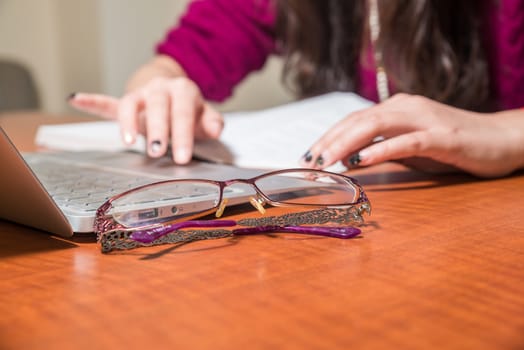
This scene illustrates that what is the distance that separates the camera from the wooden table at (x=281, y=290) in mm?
251

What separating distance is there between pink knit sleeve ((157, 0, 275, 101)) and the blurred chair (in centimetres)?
168

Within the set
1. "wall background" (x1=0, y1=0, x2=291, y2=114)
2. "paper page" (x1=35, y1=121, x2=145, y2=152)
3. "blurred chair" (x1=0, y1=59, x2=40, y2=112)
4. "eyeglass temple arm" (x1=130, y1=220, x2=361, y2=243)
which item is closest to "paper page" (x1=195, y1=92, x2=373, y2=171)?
"paper page" (x1=35, y1=121, x2=145, y2=152)

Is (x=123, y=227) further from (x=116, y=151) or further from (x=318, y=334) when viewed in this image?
(x=116, y=151)

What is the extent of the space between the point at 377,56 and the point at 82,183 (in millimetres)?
717

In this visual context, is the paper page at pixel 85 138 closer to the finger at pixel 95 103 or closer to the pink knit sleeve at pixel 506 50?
the finger at pixel 95 103

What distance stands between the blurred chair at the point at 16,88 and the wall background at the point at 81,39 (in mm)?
49

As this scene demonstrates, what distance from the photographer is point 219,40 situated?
1.30m

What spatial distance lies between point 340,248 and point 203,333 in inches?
5.9

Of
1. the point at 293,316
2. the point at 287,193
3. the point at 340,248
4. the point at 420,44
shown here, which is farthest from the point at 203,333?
the point at 420,44

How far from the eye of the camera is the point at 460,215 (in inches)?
18.6

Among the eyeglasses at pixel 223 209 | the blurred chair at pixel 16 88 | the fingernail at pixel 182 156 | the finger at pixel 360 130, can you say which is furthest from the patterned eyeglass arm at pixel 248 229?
the blurred chair at pixel 16 88

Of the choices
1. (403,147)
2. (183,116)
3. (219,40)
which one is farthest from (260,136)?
(219,40)

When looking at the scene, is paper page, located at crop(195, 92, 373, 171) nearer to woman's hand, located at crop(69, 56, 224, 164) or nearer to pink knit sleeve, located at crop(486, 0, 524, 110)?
woman's hand, located at crop(69, 56, 224, 164)

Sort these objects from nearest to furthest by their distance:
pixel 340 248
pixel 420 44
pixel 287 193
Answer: pixel 340 248
pixel 287 193
pixel 420 44
